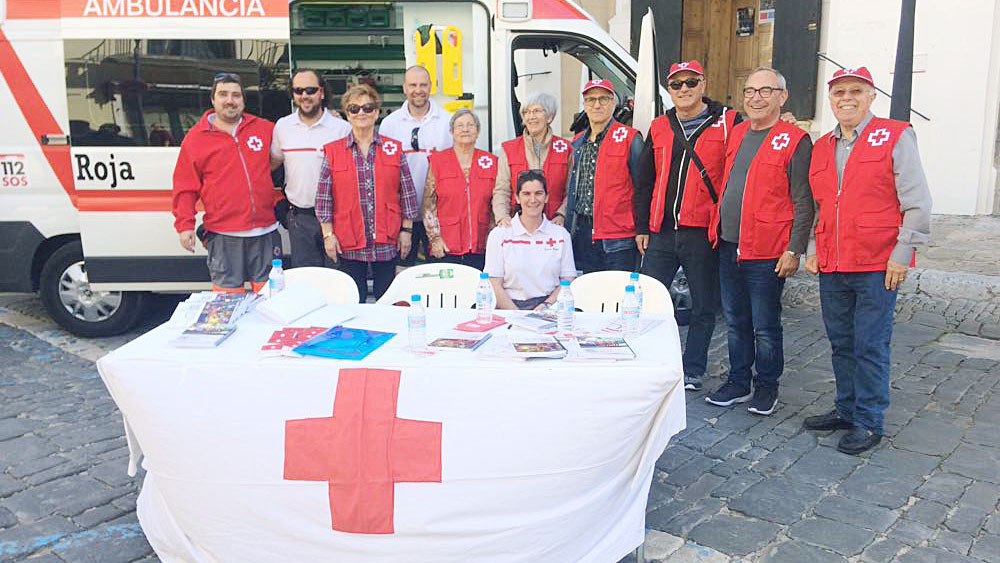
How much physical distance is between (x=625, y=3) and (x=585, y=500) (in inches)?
343

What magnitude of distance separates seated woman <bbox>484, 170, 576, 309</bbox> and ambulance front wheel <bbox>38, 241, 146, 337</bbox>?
2988 mm

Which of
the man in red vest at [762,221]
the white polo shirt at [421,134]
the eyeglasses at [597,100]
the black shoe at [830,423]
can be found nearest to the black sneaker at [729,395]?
the man in red vest at [762,221]

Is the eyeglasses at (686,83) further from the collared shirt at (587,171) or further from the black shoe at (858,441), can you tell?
the black shoe at (858,441)

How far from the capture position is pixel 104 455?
3986mm

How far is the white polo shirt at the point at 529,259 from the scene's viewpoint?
431 centimetres

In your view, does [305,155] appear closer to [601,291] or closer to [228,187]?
[228,187]

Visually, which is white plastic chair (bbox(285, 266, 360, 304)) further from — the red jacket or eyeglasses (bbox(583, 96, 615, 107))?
eyeglasses (bbox(583, 96, 615, 107))

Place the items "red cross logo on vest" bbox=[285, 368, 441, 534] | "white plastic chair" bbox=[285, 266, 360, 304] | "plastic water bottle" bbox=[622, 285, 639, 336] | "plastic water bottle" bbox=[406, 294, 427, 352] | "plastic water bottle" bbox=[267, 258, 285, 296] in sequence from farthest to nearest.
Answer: "white plastic chair" bbox=[285, 266, 360, 304] < "plastic water bottle" bbox=[267, 258, 285, 296] < "plastic water bottle" bbox=[622, 285, 639, 336] < "plastic water bottle" bbox=[406, 294, 427, 352] < "red cross logo on vest" bbox=[285, 368, 441, 534]

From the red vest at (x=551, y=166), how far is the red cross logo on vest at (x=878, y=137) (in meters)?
1.79

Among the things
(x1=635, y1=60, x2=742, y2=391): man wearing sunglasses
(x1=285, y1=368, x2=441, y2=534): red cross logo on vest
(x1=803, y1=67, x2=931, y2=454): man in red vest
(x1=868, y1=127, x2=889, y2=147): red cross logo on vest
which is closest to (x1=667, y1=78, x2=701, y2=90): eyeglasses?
(x1=635, y1=60, x2=742, y2=391): man wearing sunglasses

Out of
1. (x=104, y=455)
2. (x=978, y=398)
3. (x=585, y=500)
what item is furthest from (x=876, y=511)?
(x=104, y=455)

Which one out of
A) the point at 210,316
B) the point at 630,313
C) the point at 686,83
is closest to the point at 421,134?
the point at 686,83

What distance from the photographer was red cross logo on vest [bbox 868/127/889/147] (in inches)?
145

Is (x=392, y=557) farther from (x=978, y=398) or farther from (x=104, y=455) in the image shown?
(x=978, y=398)
